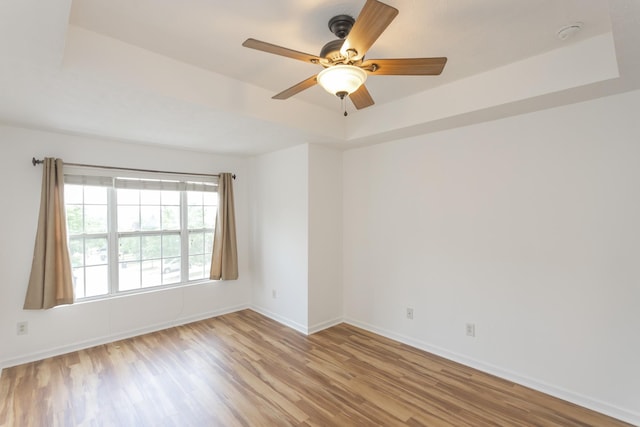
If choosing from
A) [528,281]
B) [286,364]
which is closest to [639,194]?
[528,281]

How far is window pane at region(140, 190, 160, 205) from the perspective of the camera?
4.05 m

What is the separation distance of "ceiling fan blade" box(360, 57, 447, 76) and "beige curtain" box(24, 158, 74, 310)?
3477 mm

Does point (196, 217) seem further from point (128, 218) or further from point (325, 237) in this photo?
point (325, 237)

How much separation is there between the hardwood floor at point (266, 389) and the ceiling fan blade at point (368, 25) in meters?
2.52

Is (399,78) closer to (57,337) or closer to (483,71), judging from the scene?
(483,71)

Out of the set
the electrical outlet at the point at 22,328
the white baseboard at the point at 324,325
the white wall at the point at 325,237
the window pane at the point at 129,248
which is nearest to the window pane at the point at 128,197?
the window pane at the point at 129,248

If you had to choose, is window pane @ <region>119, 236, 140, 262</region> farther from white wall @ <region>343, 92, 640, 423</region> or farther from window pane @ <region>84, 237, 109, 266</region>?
white wall @ <region>343, 92, 640, 423</region>

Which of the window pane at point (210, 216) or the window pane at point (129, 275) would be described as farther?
the window pane at point (210, 216)

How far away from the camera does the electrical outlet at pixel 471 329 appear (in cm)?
308

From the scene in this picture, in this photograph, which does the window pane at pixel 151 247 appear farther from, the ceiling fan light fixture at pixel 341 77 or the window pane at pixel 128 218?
the ceiling fan light fixture at pixel 341 77

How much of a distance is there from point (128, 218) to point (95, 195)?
442 mm

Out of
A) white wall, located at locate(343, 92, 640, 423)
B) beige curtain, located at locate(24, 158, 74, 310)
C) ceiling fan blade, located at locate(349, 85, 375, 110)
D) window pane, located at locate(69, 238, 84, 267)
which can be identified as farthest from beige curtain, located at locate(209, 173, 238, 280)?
ceiling fan blade, located at locate(349, 85, 375, 110)

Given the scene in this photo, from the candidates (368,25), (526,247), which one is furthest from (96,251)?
(526,247)

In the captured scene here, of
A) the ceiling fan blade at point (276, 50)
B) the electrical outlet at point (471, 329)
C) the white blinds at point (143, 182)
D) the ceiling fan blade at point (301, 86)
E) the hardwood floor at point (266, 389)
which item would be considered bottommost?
the hardwood floor at point (266, 389)
